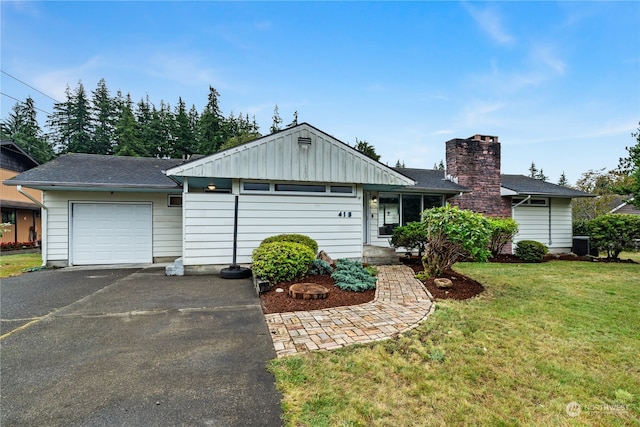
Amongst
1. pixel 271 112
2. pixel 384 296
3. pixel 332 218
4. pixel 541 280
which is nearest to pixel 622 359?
pixel 384 296

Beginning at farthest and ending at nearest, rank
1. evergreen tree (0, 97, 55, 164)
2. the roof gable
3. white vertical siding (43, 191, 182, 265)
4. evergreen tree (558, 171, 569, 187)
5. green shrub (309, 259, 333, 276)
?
evergreen tree (558, 171, 569, 187), evergreen tree (0, 97, 55, 164), white vertical siding (43, 191, 182, 265), the roof gable, green shrub (309, 259, 333, 276)

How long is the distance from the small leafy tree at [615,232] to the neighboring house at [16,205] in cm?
2662

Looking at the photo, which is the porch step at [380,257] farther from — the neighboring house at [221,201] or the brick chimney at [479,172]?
the brick chimney at [479,172]

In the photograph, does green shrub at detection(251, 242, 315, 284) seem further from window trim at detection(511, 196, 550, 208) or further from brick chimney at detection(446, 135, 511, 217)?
window trim at detection(511, 196, 550, 208)

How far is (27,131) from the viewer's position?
31.3 meters

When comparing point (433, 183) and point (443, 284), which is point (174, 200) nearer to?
point (443, 284)

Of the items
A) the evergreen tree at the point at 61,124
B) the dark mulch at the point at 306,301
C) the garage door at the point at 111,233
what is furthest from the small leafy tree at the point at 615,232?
the evergreen tree at the point at 61,124

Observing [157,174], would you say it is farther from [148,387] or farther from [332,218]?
[148,387]

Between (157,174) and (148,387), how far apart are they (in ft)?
29.0

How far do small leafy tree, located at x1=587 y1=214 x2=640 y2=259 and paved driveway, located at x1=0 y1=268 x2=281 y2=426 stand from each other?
1301cm

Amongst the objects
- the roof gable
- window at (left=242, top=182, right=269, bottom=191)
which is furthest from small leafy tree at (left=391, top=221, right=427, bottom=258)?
window at (left=242, top=182, right=269, bottom=191)

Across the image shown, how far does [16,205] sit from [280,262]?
18696 millimetres

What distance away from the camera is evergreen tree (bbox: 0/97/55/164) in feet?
97.8

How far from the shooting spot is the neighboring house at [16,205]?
15.5 meters
